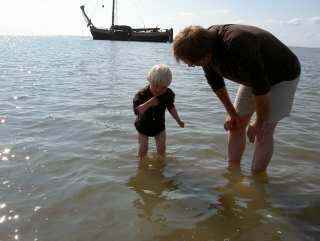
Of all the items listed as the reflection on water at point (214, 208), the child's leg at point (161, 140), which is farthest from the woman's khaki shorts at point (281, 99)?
the child's leg at point (161, 140)

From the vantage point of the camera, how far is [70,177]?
10.8 feet

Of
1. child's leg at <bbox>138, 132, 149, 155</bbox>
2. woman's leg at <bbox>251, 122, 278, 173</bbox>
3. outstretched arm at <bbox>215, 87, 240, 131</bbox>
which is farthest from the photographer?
child's leg at <bbox>138, 132, 149, 155</bbox>

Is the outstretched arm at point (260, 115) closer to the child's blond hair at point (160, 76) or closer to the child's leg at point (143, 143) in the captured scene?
the child's blond hair at point (160, 76)

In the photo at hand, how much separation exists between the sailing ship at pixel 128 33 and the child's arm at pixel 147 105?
5422cm

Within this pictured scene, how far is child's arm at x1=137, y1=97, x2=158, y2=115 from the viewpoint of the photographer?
11.3 ft

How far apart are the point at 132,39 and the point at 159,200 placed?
186 ft

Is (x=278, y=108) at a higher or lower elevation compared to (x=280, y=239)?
higher

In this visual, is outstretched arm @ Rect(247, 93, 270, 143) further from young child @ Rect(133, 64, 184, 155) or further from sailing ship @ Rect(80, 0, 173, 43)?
sailing ship @ Rect(80, 0, 173, 43)

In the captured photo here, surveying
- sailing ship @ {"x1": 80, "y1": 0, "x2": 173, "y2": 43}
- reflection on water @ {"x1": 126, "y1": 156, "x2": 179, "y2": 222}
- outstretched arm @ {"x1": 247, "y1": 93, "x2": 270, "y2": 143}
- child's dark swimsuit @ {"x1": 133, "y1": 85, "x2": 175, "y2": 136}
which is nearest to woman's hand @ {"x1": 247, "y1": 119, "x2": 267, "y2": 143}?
outstretched arm @ {"x1": 247, "y1": 93, "x2": 270, "y2": 143}

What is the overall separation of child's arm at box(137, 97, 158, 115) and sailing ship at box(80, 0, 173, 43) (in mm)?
54219

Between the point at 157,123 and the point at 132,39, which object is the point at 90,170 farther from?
the point at 132,39

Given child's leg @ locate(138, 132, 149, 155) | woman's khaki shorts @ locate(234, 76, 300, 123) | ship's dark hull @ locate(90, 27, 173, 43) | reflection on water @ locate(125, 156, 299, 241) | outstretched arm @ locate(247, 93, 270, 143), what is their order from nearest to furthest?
1. reflection on water @ locate(125, 156, 299, 241)
2. outstretched arm @ locate(247, 93, 270, 143)
3. woman's khaki shorts @ locate(234, 76, 300, 123)
4. child's leg @ locate(138, 132, 149, 155)
5. ship's dark hull @ locate(90, 27, 173, 43)

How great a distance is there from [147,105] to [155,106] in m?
0.33

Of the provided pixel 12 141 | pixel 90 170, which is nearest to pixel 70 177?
pixel 90 170
